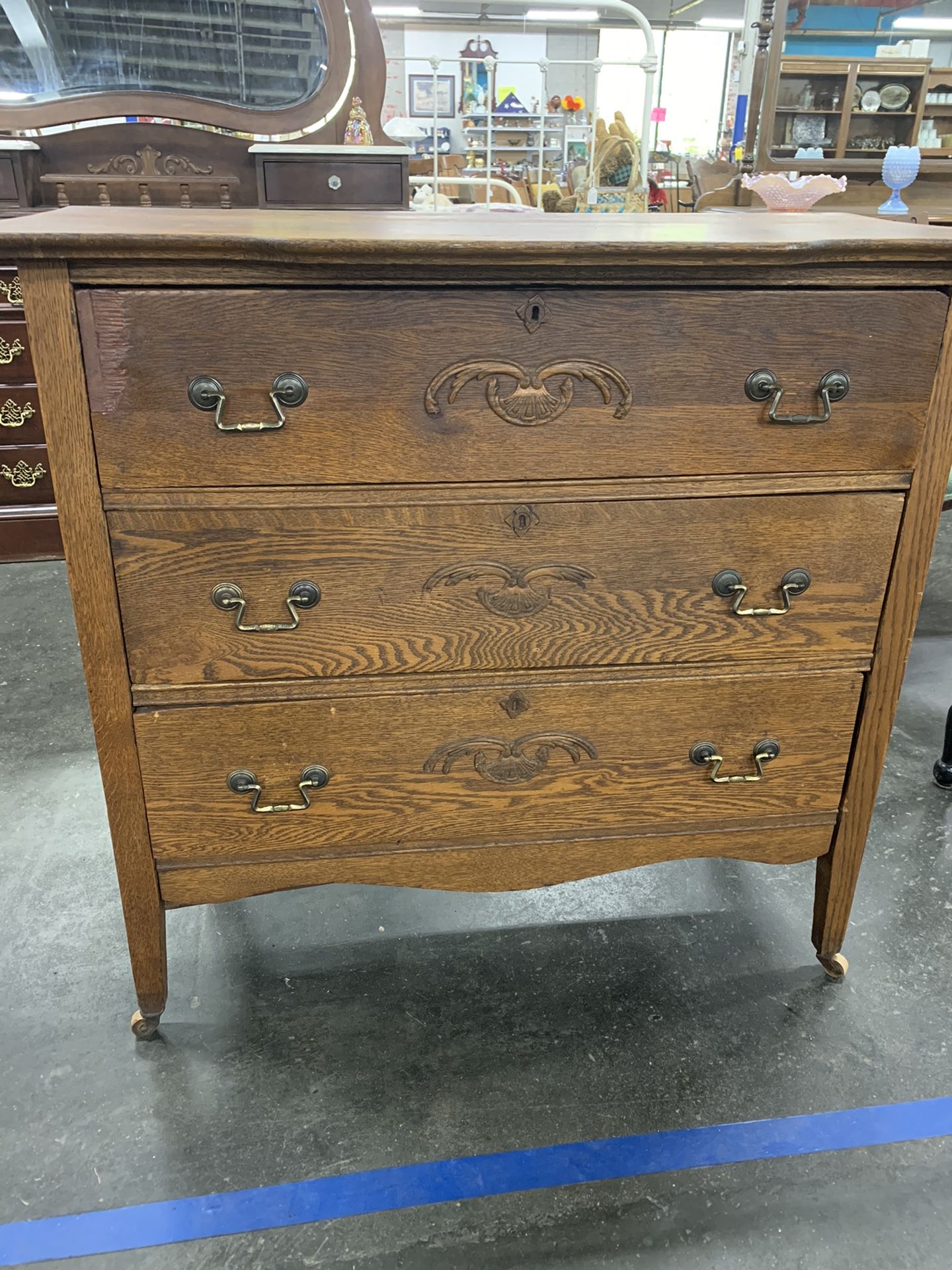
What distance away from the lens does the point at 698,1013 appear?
1346 mm

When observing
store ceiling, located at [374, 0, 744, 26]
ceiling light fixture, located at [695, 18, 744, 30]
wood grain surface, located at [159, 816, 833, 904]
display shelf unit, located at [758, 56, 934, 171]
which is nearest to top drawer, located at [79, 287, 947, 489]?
wood grain surface, located at [159, 816, 833, 904]

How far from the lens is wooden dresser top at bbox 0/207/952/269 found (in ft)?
2.79

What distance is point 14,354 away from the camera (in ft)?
8.89

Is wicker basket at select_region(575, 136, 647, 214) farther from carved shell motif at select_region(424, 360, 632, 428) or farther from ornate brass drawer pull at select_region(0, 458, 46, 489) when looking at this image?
ornate brass drawer pull at select_region(0, 458, 46, 489)

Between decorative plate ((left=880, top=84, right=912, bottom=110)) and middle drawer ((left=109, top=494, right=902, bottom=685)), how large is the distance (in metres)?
6.25

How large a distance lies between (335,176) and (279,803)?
2024mm

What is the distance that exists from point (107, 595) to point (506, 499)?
1.59ft

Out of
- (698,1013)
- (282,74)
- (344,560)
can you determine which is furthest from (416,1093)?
(282,74)

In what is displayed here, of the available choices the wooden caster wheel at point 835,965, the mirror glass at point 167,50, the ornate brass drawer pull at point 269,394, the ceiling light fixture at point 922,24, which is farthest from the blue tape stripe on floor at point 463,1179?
the ceiling light fixture at point 922,24

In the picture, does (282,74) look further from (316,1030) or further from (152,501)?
(316,1030)

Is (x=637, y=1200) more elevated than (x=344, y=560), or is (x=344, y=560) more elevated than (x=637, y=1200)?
(x=344, y=560)

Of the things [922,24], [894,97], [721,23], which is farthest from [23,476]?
[721,23]

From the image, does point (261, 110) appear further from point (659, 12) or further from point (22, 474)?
point (659, 12)

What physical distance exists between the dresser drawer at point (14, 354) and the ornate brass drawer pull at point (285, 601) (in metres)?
2.09
